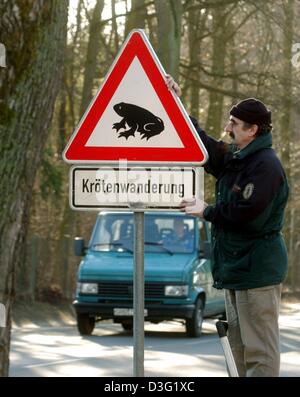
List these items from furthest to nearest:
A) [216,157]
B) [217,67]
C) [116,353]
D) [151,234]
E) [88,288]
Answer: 1. [217,67]
2. [151,234]
3. [88,288]
4. [116,353]
5. [216,157]

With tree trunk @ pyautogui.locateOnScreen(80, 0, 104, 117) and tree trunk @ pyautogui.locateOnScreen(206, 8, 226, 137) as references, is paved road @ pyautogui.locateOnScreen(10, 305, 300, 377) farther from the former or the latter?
tree trunk @ pyautogui.locateOnScreen(206, 8, 226, 137)

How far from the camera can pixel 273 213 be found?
7.21m

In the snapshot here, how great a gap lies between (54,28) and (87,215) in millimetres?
32003

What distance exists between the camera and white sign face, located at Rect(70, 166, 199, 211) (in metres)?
6.34

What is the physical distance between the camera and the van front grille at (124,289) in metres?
19.8

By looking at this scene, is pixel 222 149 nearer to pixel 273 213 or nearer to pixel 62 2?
pixel 273 213

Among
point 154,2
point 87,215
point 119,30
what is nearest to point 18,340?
point 154,2

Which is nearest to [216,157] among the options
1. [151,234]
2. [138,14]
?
[151,234]

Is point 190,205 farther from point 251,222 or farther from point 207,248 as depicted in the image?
point 207,248

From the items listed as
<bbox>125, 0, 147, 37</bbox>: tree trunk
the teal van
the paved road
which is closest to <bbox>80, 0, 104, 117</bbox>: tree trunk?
<bbox>125, 0, 147, 37</bbox>: tree trunk

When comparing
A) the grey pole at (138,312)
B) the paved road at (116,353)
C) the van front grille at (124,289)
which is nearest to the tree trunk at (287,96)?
the paved road at (116,353)

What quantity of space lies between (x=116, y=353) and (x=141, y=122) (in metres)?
10.2

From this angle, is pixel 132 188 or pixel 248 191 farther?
pixel 248 191

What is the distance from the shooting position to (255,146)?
24.0ft
